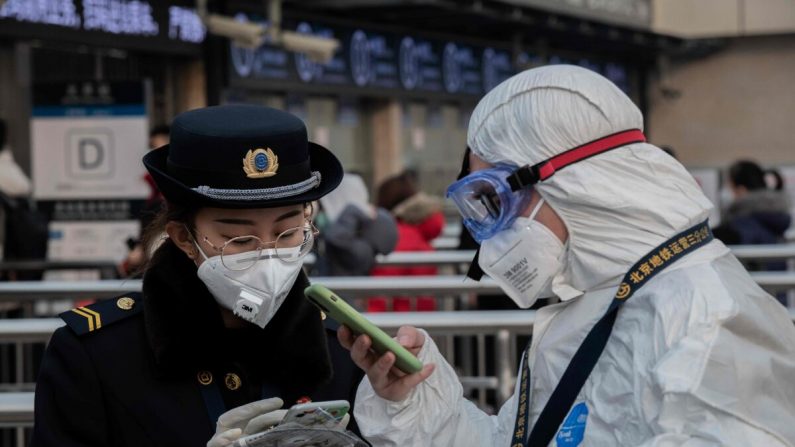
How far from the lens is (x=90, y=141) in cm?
876

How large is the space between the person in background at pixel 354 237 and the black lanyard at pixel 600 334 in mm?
4861

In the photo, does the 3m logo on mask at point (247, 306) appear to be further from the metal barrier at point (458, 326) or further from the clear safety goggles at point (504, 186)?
the metal barrier at point (458, 326)

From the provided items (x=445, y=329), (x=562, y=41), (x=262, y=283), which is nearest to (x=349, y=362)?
(x=262, y=283)

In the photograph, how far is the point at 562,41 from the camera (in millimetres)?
20500

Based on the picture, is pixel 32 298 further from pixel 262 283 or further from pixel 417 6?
pixel 417 6

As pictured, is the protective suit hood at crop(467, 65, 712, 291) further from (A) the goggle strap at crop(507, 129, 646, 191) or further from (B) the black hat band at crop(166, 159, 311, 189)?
(B) the black hat band at crop(166, 159, 311, 189)

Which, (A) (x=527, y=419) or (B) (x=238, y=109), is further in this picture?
(B) (x=238, y=109)

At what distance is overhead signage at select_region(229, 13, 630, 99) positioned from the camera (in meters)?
13.4

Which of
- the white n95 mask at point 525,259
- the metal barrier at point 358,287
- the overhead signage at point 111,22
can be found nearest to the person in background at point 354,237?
the metal barrier at point 358,287

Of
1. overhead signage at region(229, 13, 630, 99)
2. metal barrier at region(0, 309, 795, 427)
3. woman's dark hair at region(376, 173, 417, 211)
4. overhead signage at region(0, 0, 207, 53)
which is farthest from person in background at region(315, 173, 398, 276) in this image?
overhead signage at region(229, 13, 630, 99)

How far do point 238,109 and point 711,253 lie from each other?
94 centimetres

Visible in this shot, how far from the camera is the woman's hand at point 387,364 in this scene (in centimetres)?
220

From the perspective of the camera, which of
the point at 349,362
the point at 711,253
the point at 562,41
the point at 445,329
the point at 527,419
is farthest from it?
the point at 562,41

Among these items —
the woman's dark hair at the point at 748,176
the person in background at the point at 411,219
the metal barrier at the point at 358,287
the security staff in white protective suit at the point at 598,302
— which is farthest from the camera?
the woman's dark hair at the point at 748,176
